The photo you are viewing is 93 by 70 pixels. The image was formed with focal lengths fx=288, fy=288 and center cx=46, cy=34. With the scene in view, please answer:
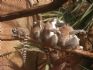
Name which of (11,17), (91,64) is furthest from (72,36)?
(91,64)

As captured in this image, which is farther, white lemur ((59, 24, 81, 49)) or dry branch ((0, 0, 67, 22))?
white lemur ((59, 24, 81, 49))

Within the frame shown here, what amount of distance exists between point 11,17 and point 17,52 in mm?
909

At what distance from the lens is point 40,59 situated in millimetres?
1752

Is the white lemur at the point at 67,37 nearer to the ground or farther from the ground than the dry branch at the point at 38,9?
nearer to the ground

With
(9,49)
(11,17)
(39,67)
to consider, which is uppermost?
(11,17)

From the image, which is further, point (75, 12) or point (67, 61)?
point (75, 12)

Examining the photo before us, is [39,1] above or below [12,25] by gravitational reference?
above

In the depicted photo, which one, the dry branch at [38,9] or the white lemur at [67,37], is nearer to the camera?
the dry branch at [38,9]

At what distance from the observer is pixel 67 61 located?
5.53 ft

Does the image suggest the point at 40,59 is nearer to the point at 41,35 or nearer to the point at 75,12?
the point at 75,12

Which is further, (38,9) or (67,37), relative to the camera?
(67,37)

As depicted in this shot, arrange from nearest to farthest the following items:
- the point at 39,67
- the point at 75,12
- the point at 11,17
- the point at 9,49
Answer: the point at 11,17, the point at 9,49, the point at 39,67, the point at 75,12

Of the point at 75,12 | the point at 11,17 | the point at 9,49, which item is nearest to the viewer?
the point at 11,17

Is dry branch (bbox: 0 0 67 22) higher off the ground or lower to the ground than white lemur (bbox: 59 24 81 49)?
higher
